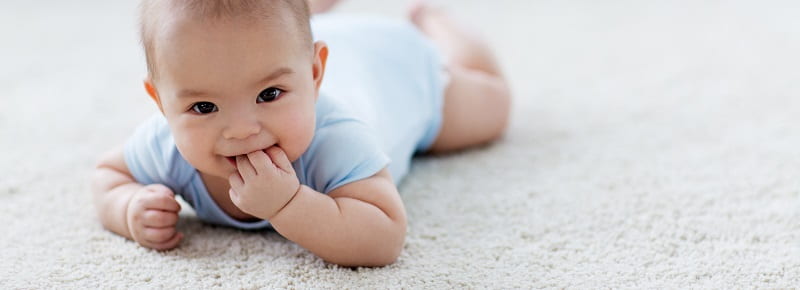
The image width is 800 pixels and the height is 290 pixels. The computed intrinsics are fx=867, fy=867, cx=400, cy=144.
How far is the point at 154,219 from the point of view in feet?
3.26

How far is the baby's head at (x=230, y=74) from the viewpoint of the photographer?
2.76ft

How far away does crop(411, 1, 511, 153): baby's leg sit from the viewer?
141 cm

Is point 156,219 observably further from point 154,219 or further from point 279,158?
point 279,158

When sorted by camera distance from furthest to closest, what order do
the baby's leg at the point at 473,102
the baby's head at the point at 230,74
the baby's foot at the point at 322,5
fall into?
the baby's foot at the point at 322,5 < the baby's leg at the point at 473,102 < the baby's head at the point at 230,74

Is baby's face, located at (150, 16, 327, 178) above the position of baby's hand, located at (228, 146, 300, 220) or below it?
above

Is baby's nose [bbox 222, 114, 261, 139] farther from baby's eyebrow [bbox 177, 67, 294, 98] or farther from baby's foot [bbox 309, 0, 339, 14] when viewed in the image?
baby's foot [bbox 309, 0, 339, 14]

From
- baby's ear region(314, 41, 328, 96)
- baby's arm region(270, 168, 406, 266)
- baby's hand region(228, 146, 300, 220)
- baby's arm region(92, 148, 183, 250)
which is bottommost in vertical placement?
baby's arm region(92, 148, 183, 250)

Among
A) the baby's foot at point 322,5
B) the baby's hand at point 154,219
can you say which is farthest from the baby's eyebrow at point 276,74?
the baby's foot at point 322,5

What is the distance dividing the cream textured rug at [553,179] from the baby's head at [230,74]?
15cm

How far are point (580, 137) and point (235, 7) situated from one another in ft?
2.52

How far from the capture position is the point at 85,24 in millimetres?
2402

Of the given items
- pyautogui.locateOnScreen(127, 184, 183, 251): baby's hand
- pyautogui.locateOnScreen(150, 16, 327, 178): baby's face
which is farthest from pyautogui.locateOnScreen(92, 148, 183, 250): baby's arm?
pyautogui.locateOnScreen(150, 16, 327, 178): baby's face

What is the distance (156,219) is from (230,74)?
24 centimetres

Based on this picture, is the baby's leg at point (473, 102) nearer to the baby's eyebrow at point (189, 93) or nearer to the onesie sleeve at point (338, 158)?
the onesie sleeve at point (338, 158)
